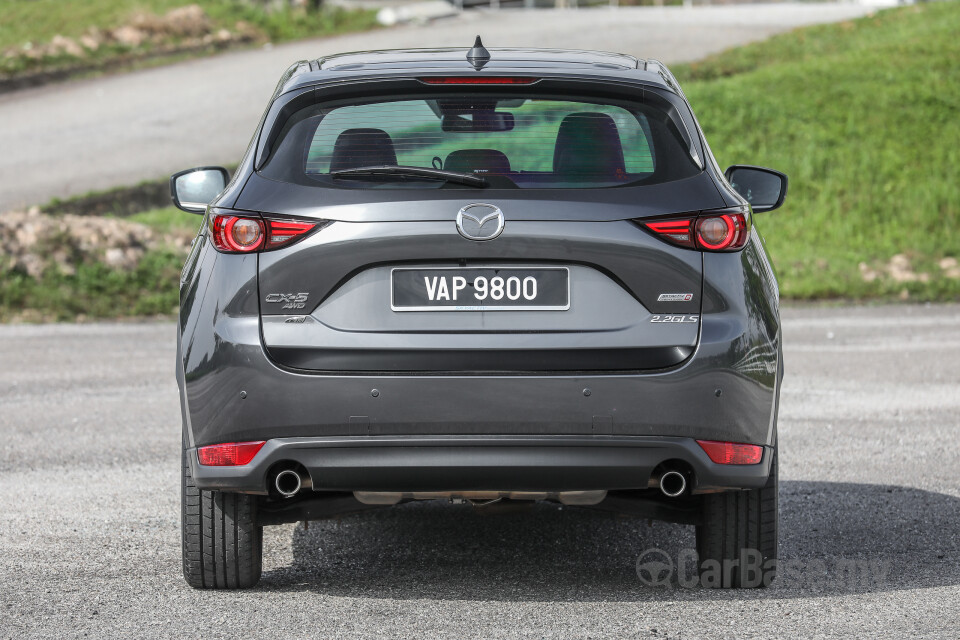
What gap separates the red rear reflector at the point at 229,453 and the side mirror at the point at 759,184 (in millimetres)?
2170

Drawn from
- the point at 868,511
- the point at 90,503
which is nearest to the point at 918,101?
the point at 868,511

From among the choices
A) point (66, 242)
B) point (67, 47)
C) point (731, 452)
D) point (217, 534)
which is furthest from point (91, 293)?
point (67, 47)

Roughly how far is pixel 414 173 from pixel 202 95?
62.6 ft

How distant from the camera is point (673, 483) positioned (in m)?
4.52

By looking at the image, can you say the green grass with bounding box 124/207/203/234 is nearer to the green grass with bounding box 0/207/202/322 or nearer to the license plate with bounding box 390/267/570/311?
the green grass with bounding box 0/207/202/322

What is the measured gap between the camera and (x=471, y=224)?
437cm

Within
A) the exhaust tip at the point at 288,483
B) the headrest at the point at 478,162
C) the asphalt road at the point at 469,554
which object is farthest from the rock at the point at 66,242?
the headrest at the point at 478,162

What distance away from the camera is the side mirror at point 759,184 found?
5.46 meters

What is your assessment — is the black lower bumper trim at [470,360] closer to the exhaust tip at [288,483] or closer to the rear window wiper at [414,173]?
the exhaust tip at [288,483]

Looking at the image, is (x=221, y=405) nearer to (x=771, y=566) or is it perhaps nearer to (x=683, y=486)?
(x=683, y=486)

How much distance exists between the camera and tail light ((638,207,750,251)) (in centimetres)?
442

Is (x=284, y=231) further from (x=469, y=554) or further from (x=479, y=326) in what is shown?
(x=469, y=554)

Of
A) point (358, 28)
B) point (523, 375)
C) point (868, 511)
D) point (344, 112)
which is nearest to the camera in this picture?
point (523, 375)

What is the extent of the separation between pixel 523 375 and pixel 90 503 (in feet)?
9.15
